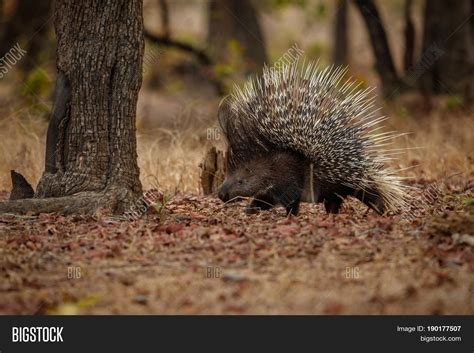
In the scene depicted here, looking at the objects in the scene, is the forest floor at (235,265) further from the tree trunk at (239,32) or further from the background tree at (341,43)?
the background tree at (341,43)

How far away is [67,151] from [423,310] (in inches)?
167

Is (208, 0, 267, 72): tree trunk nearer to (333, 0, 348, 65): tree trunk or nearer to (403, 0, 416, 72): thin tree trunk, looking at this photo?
(403, 0, 416, 72): thin tree trunk

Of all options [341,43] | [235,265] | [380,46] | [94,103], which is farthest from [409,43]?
[235,265]

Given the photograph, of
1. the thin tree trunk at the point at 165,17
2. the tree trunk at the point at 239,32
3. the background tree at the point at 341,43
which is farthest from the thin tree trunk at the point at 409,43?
the background tree at the point at 341,43

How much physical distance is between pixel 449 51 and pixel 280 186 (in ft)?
33.3

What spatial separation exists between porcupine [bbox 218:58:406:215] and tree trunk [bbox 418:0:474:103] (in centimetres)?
900

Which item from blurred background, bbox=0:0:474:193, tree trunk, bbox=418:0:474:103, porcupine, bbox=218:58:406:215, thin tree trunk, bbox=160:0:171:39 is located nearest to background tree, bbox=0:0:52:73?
blurred background, bbox=0:0:474:193

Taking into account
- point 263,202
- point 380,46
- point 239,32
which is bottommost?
point 263,202

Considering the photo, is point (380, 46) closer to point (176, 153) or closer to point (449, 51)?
point (449, 51)

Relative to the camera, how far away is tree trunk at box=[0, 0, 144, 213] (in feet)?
A: 23.6

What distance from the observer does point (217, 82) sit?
58.0ft

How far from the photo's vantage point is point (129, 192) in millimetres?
7383

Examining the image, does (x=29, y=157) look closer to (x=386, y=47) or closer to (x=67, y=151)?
(x=67, y=151)
